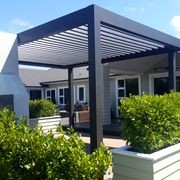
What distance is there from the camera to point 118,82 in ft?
68.0

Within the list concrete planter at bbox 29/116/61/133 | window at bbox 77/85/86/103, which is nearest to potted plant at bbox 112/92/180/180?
concrete planter at bbox 29/116/61/133

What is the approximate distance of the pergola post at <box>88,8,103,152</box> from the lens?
6.14 metres

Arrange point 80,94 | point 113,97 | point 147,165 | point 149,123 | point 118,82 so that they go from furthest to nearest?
point 80,94 → point 113,97 → point 118,82 → point 149,123 → point 147,165

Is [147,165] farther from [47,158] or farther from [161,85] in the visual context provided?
[161,85]

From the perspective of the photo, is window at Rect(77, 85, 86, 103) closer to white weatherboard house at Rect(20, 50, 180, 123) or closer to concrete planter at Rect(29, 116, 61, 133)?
white weatherboard house at Rect(20, 50, 180, 123)

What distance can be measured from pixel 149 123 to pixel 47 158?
8.60ft

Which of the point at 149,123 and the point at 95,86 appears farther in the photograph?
the point at 95,86

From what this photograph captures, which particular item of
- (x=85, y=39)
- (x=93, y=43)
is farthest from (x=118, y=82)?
(x=93, y=43)

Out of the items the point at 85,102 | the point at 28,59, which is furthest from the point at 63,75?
the point at 28,59

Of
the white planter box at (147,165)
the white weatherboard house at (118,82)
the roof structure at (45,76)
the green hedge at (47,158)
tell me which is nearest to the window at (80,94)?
the white weatherboard house at (118,82)

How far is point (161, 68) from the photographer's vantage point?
16469 millimetres

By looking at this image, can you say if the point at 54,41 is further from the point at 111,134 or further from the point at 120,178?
the point at 111,134

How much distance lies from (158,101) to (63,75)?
22.5 m

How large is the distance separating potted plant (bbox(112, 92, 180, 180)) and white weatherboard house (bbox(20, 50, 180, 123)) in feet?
33.8
